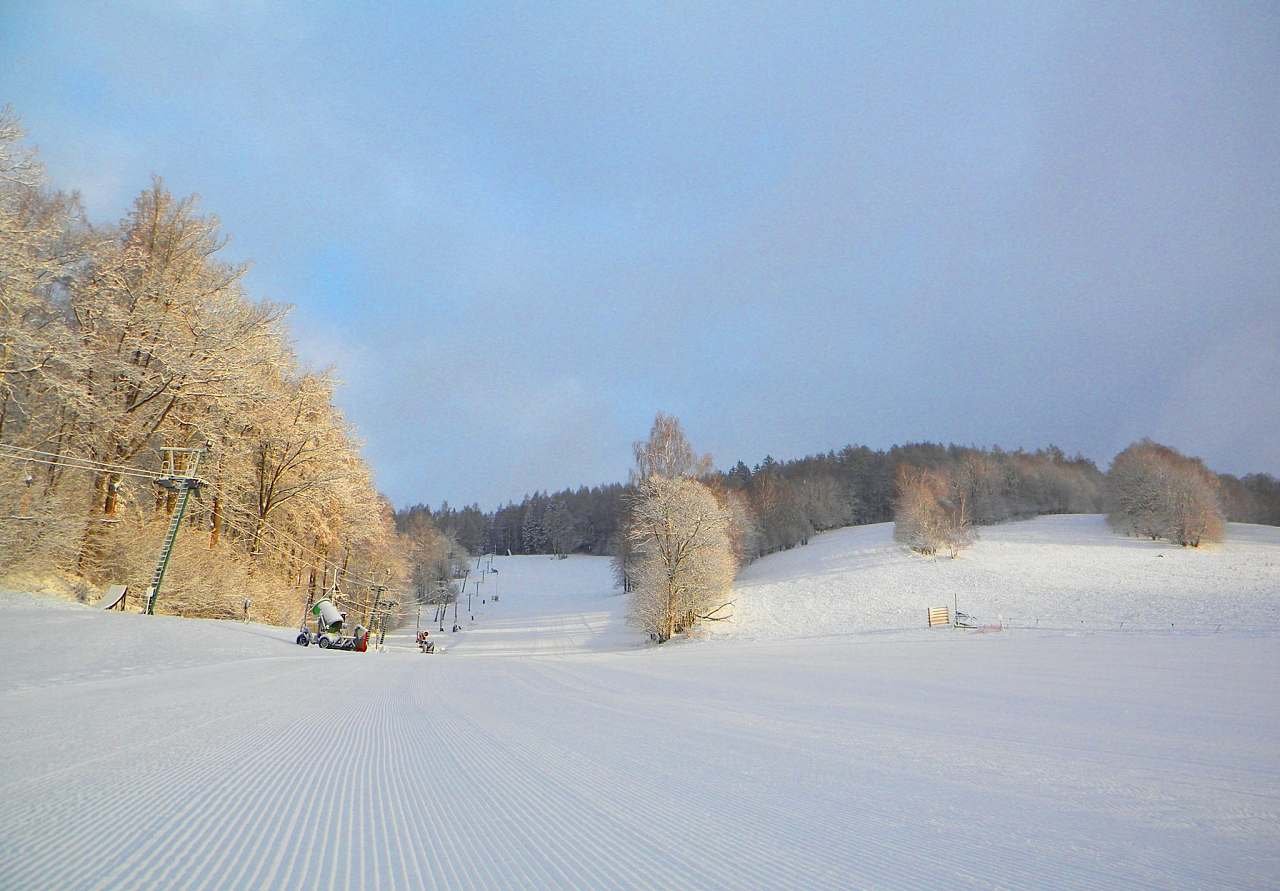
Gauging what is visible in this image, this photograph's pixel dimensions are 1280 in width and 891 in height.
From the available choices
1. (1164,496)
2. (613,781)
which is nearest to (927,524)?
(1164,496)

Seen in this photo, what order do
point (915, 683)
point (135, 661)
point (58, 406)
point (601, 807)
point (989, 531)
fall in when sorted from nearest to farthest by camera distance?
point (601, 807), point (135, 661), point (915, 683), point (58, 406), point (989, 531)

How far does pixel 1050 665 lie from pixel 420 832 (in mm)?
14341

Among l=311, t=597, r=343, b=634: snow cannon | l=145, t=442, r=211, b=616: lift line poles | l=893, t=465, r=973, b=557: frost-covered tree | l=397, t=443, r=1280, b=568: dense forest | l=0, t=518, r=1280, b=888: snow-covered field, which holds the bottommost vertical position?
l=311, t=597, r=343, b=634: snow cannon

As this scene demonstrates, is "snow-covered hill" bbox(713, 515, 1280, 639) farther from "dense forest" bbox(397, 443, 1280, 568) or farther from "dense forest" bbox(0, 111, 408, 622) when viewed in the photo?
"dense forest" bbox(0, 111, 408, 622)

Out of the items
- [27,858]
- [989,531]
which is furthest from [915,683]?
[989,531]

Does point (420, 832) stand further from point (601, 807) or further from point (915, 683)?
point (915, 683)

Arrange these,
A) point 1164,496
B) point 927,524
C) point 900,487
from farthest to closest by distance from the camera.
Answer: point 900,487 < point 927,524 < point 1164,496

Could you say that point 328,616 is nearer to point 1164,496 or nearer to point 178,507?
point 178,507

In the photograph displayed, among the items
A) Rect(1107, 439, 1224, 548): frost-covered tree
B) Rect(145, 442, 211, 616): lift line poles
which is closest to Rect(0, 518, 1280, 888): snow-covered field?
Rect(145, 442, 211, 616): lift line poles

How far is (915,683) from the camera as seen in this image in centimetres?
940

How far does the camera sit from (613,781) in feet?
9.46

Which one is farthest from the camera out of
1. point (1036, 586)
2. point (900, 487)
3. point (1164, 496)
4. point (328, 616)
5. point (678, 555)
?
point (900, 487)

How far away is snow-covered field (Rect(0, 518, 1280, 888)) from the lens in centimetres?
179

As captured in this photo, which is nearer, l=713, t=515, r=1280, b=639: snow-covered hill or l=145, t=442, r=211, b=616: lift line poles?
l=145, t=442, r=211, b=616: lift line poles
